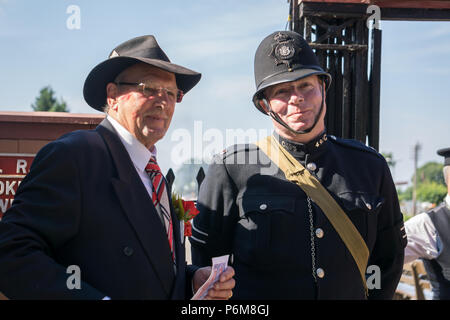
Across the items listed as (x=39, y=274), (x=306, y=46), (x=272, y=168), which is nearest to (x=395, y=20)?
(x=306, y=46)

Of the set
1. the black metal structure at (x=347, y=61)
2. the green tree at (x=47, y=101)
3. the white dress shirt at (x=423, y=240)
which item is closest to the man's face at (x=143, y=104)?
the white dress shirt at (x=423, y=240)

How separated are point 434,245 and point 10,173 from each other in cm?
398

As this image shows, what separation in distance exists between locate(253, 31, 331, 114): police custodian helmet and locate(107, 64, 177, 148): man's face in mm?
709

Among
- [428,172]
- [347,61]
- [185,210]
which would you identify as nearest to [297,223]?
[185,210]

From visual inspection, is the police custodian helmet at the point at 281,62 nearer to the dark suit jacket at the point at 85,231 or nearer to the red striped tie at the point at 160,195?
the red striped tie at the point at 160,195

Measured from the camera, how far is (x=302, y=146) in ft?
8.91

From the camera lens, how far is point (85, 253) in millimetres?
1703

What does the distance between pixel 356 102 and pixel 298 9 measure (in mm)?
1535

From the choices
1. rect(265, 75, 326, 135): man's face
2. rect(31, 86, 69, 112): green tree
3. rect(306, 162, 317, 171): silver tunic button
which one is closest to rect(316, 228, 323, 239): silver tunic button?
rect(306, 162, 317, 171): silver tunic button

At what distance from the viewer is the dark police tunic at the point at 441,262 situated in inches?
160

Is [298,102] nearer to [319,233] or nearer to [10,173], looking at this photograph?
[319,233]

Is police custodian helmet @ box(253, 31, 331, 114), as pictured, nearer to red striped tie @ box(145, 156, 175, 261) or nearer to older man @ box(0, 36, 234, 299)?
older man @ box(0, 36, 234, 299)

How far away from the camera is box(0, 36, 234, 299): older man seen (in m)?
1.57
